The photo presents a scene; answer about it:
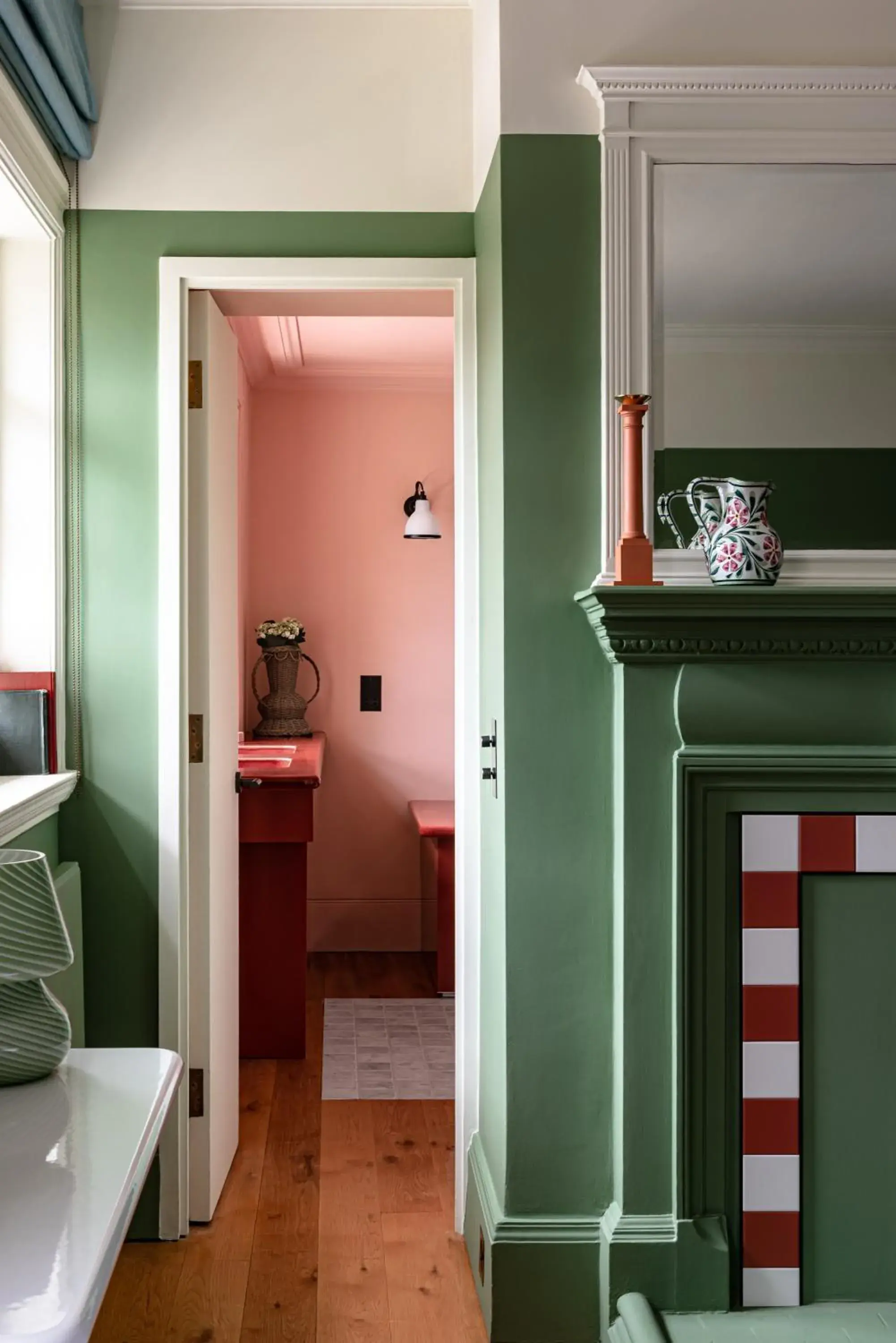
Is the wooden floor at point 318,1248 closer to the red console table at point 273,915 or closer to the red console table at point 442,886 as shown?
the red console table at point 273,915

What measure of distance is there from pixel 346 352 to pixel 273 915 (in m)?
2.33

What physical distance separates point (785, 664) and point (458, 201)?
1.25 metres

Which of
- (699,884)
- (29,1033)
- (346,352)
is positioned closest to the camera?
(29,1033)

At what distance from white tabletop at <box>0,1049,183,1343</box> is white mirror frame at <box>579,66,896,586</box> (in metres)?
1.21

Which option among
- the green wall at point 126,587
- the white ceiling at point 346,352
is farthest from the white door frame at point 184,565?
the white ceiling at point 346,352

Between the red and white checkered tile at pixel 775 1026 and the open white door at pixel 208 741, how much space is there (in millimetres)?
1210

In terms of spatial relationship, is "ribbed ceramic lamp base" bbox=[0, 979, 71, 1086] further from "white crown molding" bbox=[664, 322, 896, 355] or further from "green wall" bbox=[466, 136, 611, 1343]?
"white crown molding" bbox=[664, 322, 896, 355]

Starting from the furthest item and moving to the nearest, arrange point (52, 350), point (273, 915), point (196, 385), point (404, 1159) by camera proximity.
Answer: point (273, 915) → point (404, 1159) → point (196, 385) → point (52, 350)

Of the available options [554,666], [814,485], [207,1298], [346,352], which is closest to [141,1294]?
[207,1298]

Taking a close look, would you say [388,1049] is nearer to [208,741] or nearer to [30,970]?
[208,741]

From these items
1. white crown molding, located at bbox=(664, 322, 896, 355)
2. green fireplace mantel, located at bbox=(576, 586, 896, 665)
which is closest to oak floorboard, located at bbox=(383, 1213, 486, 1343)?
green fireplace mantel, located at bbox=(576, 586, 896, 665)

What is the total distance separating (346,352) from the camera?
16.1ft

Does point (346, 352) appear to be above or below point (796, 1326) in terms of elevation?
above

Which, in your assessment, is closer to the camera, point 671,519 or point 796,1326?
point 796,1326
